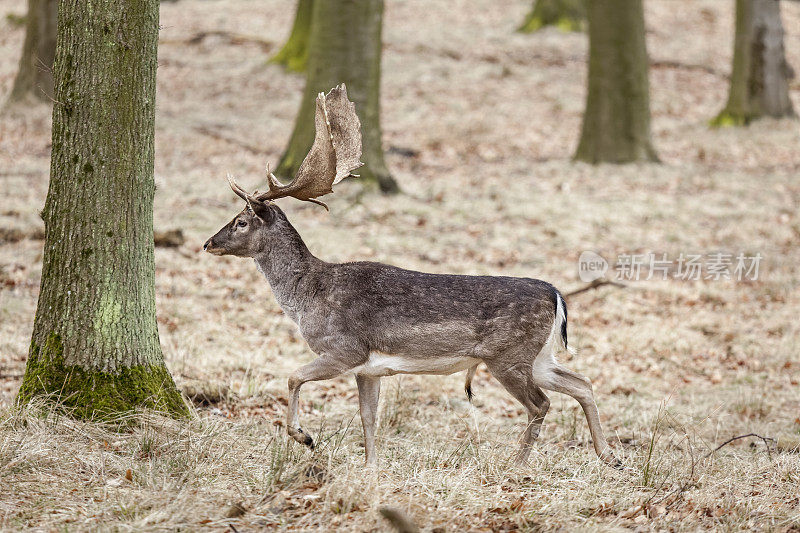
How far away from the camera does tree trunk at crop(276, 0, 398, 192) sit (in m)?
14.1

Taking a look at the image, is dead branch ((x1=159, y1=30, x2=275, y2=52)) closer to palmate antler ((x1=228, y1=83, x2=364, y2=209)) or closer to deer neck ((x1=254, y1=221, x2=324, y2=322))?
palmate antler ((x1=228, y1=83, x2=364, y2=209))

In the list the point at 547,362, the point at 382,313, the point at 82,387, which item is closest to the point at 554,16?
the point at 547,362

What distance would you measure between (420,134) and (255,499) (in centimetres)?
1482

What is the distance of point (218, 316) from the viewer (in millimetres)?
10141

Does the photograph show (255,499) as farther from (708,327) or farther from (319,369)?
(708,327)

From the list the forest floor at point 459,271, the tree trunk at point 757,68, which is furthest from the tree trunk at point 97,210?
the tree trunk at point 757,68

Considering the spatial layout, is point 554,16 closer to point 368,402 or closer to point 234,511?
point 368,402

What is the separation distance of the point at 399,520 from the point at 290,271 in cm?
276

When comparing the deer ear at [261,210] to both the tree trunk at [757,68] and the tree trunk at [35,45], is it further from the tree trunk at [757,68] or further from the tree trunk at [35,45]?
the tree trunk at [757,68]

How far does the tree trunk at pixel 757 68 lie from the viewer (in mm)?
19953

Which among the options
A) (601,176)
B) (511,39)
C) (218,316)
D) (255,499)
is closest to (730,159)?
(601,176)

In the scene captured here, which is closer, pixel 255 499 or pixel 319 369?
pixel 255 499

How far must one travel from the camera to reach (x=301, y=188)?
6754 mm

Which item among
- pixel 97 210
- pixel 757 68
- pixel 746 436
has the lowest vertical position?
pixel 746 436
